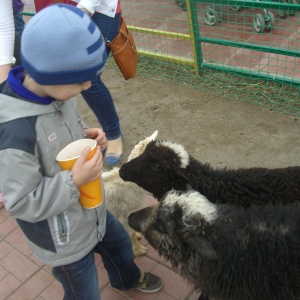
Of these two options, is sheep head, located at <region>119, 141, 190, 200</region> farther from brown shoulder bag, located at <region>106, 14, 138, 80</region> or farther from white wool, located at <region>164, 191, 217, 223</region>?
brown shoulder bag, located at <region>106, 14, 138, 80</region>

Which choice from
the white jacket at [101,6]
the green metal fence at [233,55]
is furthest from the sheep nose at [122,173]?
the green metal fence at [233,55]

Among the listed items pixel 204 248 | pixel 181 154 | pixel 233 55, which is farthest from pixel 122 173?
pixel 233 55

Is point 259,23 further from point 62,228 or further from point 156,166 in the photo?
point 62,228

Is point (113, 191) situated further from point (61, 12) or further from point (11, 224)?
point (61, 12)

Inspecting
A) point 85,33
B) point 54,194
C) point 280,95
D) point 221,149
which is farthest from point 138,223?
point 280,95

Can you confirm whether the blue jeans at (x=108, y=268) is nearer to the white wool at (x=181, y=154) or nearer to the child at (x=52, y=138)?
Result: the child at (x=52, y=138)

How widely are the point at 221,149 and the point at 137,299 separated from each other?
2161mm

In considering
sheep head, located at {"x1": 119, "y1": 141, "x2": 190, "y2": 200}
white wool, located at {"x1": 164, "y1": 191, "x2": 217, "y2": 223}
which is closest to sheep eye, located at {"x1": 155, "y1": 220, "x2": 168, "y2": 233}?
white wool, located at {"x1": 164, "y1": 191, "x2": 217, "y2": 223}

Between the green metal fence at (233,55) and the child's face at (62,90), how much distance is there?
11.7 ft

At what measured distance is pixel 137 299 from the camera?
3080 mm

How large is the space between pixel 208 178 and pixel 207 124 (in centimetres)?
184

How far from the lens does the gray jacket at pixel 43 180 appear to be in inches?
71.9

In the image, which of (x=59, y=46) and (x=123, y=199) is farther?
(x=123, y=199)

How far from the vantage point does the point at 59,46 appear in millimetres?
1712
